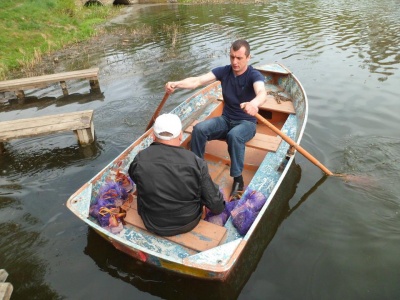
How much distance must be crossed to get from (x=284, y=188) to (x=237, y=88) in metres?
2.17

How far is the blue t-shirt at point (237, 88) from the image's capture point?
18.3ft

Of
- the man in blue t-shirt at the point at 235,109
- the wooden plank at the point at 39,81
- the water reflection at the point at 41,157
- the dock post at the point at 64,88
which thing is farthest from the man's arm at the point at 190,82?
the dock post at the point at 64,88

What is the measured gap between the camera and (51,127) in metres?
7.46

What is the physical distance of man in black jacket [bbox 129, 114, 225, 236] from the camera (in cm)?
357

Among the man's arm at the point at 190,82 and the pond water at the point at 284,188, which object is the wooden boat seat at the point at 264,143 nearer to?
the pond water at the point at 284,188

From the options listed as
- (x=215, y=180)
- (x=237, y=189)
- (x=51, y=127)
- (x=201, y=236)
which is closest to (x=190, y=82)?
(x=215, y=180)

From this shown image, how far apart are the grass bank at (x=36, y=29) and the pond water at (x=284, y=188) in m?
2.19

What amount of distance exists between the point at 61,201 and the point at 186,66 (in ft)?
29.8

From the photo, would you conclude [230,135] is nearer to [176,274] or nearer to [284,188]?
[284,188]

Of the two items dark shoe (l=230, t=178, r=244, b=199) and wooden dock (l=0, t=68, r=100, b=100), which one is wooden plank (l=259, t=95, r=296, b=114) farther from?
wooden dock (l=0, t=68, r=100, b=100)

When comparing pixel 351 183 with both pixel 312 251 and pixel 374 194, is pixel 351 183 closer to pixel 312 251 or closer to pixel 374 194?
pixel 374 194

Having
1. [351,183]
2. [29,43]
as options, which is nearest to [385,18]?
[351,183]

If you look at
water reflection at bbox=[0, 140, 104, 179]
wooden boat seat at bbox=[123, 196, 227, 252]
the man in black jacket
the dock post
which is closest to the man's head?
the man in black jacket

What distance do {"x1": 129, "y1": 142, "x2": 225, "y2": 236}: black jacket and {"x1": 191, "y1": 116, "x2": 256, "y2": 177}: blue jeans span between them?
4.06 feet
